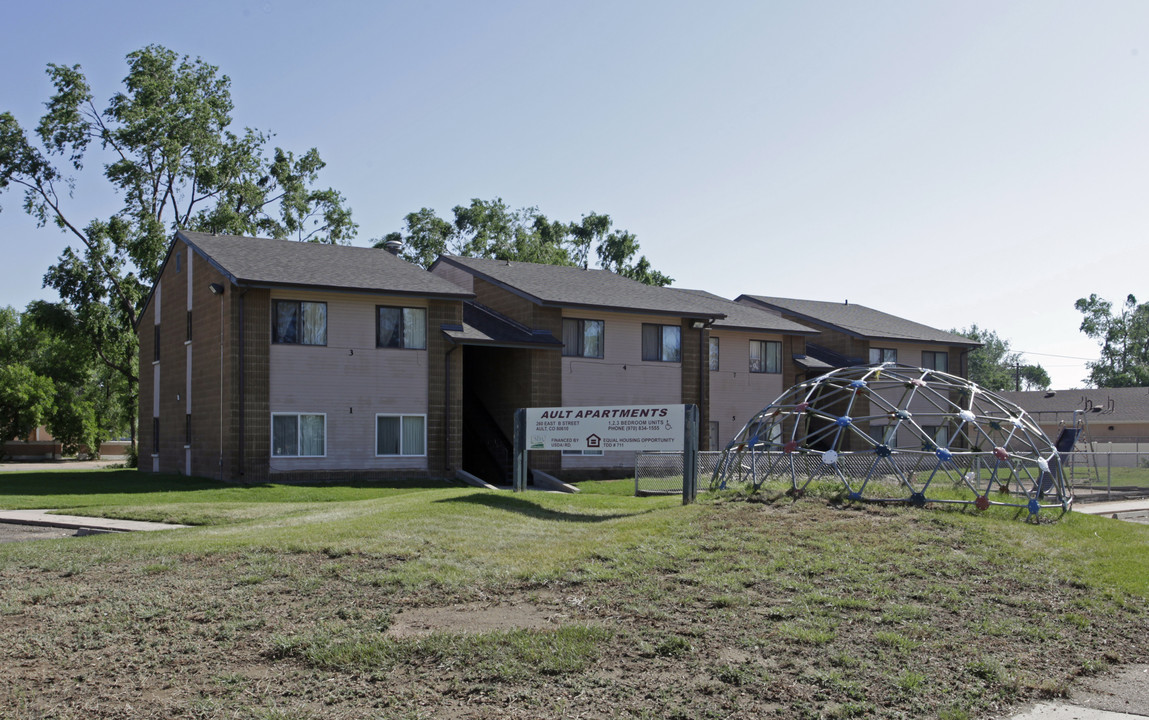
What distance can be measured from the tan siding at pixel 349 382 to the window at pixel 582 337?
16.3ft

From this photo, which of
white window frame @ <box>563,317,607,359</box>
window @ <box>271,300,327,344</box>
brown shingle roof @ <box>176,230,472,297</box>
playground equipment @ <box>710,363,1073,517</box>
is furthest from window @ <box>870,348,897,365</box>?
window @ <box>271,300,327,344</box>

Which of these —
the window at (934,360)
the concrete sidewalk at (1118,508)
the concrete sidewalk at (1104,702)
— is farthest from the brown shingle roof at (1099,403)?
the concrete sidewalk at (1104,702)

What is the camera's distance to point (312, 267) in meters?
29.0

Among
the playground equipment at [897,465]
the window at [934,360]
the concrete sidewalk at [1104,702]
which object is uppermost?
the window at [934,360]

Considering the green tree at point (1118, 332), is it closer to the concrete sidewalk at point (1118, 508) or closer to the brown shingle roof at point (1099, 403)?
the brown shingle roof at point (1099, 403)

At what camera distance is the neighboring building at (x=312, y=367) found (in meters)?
26.8

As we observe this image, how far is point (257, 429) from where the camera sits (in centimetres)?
2678

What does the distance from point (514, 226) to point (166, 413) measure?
3109 cm

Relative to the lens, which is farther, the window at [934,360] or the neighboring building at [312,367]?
the window at [934,360]

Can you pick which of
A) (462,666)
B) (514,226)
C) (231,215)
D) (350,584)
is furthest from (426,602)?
(514,226)

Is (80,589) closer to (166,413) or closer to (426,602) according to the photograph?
(426,602)

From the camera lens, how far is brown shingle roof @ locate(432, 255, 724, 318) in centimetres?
3181

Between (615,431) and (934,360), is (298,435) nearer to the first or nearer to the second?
(615,431)

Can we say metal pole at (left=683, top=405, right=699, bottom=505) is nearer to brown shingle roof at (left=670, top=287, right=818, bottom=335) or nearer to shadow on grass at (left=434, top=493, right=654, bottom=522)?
shadow on grass at (left=434, top=493, right=654, bottom=522)
